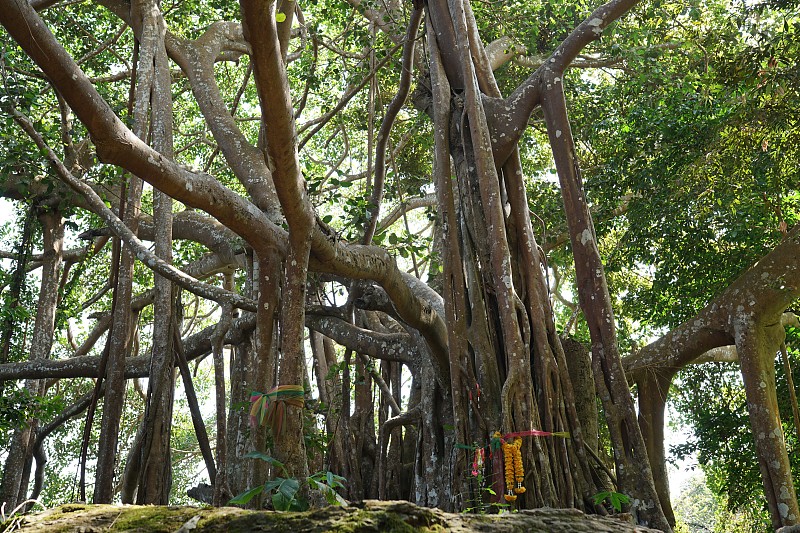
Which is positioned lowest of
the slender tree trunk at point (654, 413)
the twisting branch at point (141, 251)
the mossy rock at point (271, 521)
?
the mossy rock at point (271, 521)

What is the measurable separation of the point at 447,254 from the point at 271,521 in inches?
119

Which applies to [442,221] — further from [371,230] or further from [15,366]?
[15,366]

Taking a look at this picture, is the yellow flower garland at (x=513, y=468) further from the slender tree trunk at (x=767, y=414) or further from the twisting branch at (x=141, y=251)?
the slender tree trunk at (x=767, y=414)

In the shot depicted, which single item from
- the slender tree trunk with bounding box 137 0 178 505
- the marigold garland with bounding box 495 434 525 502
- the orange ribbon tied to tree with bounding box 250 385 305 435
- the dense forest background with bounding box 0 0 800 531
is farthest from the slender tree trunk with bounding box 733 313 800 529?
the slender tree trunk with bounding box 137 0 178 505

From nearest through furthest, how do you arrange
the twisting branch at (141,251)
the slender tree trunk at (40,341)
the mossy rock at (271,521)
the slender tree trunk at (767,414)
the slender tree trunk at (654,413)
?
the mossy rock at (271,521) < the twisting branch at (141,251) < the slender tree trunk at (767,414) < the slender tree trunk at (654,413) < the slender tree trunk at (40,341)

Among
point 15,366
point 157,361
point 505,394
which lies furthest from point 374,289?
point 15,366

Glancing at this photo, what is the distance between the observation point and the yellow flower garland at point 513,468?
3412 mm

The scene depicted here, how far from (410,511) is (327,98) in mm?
7522

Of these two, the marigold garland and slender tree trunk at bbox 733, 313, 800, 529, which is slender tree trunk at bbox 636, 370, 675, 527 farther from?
the marigold garland

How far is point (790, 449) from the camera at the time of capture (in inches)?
265

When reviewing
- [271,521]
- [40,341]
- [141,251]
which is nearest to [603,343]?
[141,251]

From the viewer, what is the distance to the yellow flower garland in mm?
3412

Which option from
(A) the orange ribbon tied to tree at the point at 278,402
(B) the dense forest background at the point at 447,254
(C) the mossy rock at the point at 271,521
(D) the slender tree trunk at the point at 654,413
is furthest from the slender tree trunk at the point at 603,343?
(C) the mossy rock at the point at 271,521

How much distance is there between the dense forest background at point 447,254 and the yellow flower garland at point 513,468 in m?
0.02
